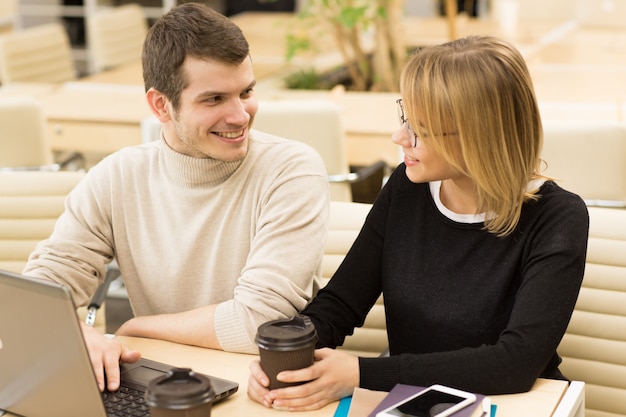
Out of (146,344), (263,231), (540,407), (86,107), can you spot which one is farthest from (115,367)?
(86,107)

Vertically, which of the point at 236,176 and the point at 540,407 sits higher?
the point at 236,176

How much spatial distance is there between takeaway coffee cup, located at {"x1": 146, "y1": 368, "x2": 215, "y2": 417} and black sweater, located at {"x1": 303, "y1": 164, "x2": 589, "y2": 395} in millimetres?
424

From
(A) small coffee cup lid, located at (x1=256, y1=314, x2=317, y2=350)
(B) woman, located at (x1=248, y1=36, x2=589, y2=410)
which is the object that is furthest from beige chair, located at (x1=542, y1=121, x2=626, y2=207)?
(A) small coffee cup lid, located at (x1=256, y1=314, x2=317, y2=350)

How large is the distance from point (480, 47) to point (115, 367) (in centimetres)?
85

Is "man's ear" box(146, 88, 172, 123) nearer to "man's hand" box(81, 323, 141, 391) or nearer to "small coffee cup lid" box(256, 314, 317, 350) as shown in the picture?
"man's hand" box(81, 323, 141, 391)

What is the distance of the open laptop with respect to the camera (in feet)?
4.45

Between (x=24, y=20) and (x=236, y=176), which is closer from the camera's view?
(x=236, y=176)

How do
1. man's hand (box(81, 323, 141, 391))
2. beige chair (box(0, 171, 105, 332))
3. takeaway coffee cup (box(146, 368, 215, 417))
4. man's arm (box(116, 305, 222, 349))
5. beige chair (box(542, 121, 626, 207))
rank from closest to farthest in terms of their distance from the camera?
1. takeaway coffee cup (box(146, 368, 215, 417))
2. man's hand (box(81, 323, 141, 391))
3. man's arm (box(116, 305, 222, 349))
4. beige chair (box(0, 171, 105, 332))
5. beige chair (box(542, 121, 626, 207))

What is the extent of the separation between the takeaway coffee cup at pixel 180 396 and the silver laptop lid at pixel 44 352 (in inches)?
6.2

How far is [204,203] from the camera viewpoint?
6.58ft

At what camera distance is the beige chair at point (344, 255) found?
2.26m

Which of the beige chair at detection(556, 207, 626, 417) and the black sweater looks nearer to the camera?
the black sweater

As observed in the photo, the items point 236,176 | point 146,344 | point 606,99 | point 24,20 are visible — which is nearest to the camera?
point 146,344

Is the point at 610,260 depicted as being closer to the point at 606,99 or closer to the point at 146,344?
the point at 146,344
